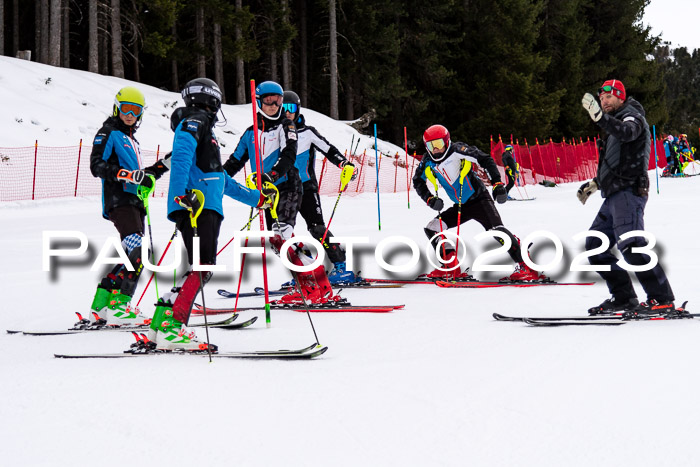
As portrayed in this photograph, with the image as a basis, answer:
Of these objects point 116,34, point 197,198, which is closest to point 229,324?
point 197,198

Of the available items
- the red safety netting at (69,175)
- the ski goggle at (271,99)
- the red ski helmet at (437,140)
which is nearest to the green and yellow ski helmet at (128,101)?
the ski goggle at (271,99)

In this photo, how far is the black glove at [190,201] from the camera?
4.49 meters

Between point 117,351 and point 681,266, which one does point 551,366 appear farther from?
point 681,266

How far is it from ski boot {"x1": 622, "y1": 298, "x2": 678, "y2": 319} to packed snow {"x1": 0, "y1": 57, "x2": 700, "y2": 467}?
7.2 inches

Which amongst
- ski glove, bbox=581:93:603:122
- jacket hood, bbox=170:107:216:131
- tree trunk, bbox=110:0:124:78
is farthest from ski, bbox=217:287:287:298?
tree trunk, bbox=110:0:124:78

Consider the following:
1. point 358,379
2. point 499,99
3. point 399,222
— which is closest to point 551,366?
point 358,379

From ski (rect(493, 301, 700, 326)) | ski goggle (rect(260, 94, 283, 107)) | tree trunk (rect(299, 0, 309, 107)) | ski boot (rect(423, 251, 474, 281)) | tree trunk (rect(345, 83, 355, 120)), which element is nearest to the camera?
ski (rect(493, 301, 700, 326))

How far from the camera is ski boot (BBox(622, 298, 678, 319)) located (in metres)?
5.70

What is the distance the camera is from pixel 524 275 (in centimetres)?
813

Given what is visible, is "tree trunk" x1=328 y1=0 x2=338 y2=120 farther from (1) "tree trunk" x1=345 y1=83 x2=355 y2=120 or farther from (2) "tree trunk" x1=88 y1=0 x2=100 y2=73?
(2) "tree trunk" x1=88 y1=0 x2=100 y2=73

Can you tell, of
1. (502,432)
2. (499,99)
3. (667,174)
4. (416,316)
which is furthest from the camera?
(499,99)

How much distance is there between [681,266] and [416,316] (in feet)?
13.5

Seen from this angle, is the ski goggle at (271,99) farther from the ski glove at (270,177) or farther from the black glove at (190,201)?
the black glove at (190,201)

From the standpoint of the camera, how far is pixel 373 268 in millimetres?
9695
